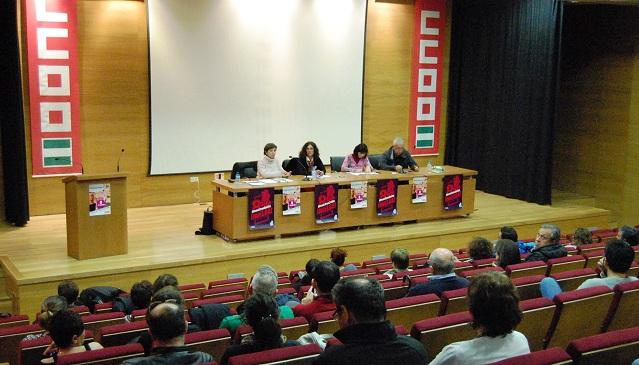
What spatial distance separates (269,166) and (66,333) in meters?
5.46

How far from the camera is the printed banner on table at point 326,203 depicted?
27.5 feet

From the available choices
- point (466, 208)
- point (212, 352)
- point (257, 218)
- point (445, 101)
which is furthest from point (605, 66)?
A: point (212, 352)

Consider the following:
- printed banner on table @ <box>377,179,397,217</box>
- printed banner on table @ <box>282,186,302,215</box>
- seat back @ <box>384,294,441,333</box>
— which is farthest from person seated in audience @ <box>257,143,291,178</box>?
seat back @ <box>384,294,441,333</box>

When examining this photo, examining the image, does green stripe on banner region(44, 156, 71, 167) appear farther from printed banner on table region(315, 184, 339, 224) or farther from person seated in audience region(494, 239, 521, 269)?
person seated in audience region(494, 239, 521, 269)

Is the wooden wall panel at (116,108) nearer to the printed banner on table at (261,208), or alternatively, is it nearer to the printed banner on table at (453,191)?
the printed banner on table at (261,208)

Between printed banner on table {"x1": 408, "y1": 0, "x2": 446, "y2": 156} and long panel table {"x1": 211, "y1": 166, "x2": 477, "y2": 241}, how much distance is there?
248cm

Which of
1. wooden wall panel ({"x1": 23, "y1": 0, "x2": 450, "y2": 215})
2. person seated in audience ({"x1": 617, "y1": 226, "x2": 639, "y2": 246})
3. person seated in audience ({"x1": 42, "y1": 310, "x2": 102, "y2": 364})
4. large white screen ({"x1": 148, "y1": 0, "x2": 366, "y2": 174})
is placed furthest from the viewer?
large white screen ({"x1": 148, "y1": 0, "x2": 366, "y2": 174})

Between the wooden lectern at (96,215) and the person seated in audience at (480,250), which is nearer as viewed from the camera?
the person seated in audience at (480,250)

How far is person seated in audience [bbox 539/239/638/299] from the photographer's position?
4.07 meters

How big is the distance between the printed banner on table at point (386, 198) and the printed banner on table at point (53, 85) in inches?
158

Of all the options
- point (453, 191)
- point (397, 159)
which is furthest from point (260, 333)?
point (453, 191)

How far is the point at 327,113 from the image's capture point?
36.4ft

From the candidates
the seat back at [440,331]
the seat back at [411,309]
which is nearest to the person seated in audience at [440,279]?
the seat back at [411,309]

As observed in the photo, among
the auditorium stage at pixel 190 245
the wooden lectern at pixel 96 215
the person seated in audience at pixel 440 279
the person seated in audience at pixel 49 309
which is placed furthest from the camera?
the wooden lectern at pixel 96 215
